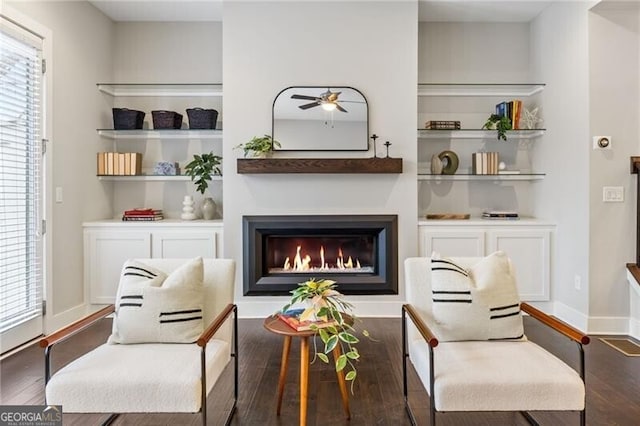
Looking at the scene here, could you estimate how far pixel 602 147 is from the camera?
3.47 m

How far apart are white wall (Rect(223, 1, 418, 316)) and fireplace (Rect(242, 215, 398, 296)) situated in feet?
0.28

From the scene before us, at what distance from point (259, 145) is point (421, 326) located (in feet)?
8.24

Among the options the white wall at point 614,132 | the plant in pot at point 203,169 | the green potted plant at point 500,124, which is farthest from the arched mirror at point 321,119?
the white wall at point 614,132

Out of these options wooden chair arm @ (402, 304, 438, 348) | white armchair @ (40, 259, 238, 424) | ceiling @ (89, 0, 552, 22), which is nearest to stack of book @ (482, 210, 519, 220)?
ceiling @ (89, 0, 552, 22)

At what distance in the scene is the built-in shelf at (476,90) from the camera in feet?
14.8

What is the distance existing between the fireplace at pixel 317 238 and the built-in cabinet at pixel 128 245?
1.31ft

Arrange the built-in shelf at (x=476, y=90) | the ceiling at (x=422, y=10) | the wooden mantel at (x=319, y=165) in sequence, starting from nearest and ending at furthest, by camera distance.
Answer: the wooden mantel at (x=319, y=165)
the ceiling at (x=422, y=10)
the built-in shelf at (x=476, y=90)

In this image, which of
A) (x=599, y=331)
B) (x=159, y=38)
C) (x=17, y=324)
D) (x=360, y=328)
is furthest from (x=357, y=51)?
(x=17, y=324)

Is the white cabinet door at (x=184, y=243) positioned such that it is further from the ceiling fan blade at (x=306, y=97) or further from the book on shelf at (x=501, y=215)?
the book on shelf at (x=501, y=215)

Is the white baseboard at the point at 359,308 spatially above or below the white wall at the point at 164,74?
below

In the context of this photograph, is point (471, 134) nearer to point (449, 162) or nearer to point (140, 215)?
point (449, 162)

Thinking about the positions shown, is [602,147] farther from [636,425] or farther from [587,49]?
[636,425]

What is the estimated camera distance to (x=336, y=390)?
2.52m

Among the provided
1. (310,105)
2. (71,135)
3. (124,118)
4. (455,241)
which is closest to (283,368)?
(455,241)
